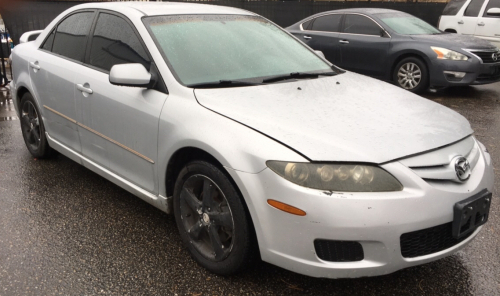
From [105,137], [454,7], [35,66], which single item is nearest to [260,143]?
[105,137]

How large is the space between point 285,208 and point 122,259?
1.28 m

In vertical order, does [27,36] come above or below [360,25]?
above

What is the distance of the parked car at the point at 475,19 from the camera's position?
→ 37.1 ft

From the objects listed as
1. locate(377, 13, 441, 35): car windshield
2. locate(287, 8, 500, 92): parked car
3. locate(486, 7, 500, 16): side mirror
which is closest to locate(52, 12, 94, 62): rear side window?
locate(287, 8, 500, 92): parked car

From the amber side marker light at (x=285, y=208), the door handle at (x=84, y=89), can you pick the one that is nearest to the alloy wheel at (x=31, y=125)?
the door handle at (x=84, y=89)

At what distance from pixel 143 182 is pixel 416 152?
179 cm

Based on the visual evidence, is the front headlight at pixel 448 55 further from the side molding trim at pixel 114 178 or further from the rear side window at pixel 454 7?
the side molding trim at pixel 114 178

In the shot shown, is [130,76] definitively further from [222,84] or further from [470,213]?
[470,213]

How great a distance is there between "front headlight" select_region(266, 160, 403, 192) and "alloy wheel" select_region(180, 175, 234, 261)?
499 mm

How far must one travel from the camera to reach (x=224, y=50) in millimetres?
3502

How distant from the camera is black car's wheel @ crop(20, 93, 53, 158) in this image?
471 centimetres

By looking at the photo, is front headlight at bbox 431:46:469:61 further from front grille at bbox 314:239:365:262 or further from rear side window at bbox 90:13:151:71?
front grille at bbox 314:239:365:262

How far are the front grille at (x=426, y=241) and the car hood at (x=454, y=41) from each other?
6.71m

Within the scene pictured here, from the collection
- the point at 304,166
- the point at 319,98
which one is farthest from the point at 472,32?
the point at 304,166
